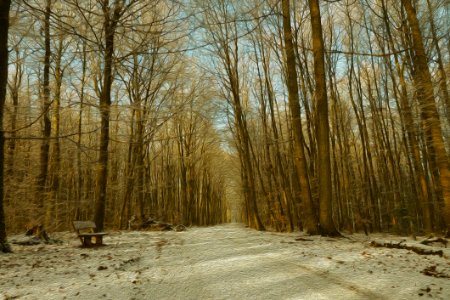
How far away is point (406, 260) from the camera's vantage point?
17.3 feet

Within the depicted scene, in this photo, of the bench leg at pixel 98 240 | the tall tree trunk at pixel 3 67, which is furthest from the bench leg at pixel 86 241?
the tall tree trunk at pixel 3 67

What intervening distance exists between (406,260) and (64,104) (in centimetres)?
641

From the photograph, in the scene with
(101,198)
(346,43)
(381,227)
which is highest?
(346,43)

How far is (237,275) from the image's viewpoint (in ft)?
15.4

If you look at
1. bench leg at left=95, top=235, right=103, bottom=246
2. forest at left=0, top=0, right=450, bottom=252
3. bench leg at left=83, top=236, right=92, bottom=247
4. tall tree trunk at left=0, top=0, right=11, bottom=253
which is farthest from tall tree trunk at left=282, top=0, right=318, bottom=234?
tall tree trunk at left=0, top=0, right=11, bottom=253

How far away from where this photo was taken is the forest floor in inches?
→ 151

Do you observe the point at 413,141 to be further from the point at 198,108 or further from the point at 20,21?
the point at 20,21

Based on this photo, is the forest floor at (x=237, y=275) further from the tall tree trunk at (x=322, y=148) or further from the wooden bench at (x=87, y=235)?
the tall tree trunk at (x=322, y=148)

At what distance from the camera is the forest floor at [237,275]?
3840 mm

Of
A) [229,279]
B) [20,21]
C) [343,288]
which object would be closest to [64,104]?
[20,21]

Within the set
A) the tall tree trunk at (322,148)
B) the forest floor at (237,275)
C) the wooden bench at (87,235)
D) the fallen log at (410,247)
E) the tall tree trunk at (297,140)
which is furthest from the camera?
the tall tree trunk at (297,140)

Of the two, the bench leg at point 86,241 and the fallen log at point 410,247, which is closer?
the fallen log at point 410,247

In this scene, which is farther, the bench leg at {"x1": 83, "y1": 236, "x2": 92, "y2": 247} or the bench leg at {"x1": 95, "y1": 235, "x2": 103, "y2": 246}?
the bench leg at {"x1": 95, "y1": 235, "x2": 103, "y2": 246}

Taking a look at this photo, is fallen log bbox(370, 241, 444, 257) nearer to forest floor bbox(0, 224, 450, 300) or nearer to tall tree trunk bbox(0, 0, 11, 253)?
forest floor bbox(0, 224, 450, 300)
